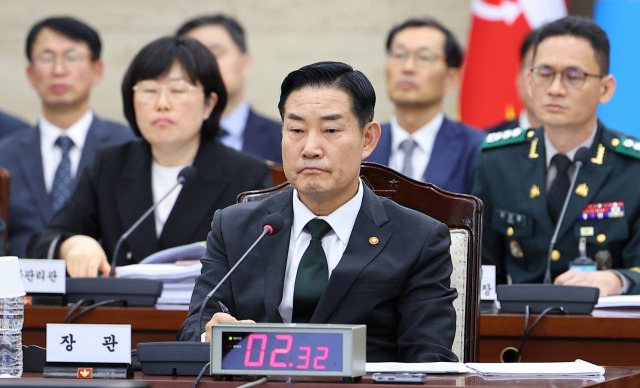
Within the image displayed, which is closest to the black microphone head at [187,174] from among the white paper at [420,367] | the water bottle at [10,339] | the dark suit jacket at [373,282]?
the dark suit jacket at [373,282]

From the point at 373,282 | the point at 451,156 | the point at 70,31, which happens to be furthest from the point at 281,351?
the point at 70,31

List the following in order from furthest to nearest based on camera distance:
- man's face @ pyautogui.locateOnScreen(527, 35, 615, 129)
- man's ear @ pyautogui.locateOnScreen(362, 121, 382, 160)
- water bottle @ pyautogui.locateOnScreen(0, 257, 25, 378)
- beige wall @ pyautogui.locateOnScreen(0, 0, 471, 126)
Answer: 1. beige wall @ pyautogui.locateOnScreen(0, 0, 471, 126)
2. man's face @ pyautogui.locateOnScreen(527, 35, 615, 129)
3. man's ear @ pyautogui.locateOnScreen(362, 121, 382, 160)
4. water bottle @ pyautogui.locateOnScreen(0, 257, 25, 378)

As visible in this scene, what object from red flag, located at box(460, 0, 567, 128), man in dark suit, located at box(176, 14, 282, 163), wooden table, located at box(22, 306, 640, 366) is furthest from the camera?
red flag, located at box(460, 0, 567, 128)

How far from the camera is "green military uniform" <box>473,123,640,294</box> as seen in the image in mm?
3885

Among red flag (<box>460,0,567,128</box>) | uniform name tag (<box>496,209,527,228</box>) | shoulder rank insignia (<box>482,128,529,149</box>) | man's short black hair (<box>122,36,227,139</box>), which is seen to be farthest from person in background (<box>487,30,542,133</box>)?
man's short black hair (<box>122,36,227,139</box>)

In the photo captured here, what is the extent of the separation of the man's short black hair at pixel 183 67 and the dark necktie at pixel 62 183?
33.5 inches

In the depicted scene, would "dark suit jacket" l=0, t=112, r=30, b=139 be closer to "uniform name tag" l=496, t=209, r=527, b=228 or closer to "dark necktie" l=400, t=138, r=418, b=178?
"dark necktie" l=400, t=138, r=418, b=178

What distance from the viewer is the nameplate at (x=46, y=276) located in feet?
11.0

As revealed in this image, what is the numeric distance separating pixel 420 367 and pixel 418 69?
10.5 ft

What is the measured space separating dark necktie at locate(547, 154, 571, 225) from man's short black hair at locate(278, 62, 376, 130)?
146 cm

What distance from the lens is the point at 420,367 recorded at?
2289mm

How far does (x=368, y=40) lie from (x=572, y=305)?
365 centimetres

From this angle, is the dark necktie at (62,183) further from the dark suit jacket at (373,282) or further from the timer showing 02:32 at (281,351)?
the timer showing 02:32 at (281,351)

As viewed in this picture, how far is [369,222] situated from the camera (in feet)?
8.95
